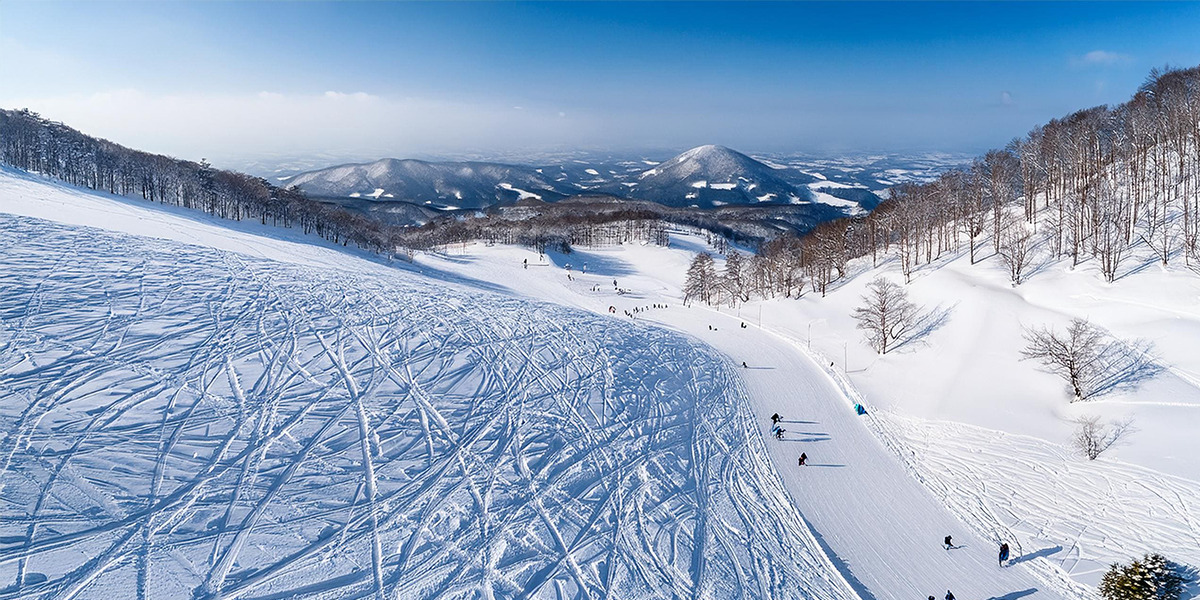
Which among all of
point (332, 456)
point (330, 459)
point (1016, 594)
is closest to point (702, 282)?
point (1016, 594)

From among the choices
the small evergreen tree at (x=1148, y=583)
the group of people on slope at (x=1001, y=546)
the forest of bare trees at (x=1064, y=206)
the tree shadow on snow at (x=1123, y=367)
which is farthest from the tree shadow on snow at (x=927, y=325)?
the small evergreen tree at (x=1148, y=583)

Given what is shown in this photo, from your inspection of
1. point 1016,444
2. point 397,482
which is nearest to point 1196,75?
point 1016,444

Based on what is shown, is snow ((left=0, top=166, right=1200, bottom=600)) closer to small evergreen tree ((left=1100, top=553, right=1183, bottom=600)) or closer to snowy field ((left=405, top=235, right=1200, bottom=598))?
snowy field ((left=405, top=235, right=1200, bottom=598))

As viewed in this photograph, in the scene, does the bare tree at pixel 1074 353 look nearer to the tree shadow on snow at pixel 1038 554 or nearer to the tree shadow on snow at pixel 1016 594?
the tree shadow on snow at pixel 1038 554

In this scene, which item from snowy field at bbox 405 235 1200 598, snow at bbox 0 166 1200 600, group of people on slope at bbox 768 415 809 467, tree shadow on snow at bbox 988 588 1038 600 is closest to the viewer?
snow at bbox 0 166 1200 600

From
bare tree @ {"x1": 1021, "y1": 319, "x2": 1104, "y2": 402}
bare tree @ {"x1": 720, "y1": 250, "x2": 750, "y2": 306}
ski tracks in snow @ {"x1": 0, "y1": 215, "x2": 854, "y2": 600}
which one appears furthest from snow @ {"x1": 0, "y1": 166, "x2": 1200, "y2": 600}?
bare tree @ {"x1": 720, "y1": 250, "x2": 750, "y2": 306}
